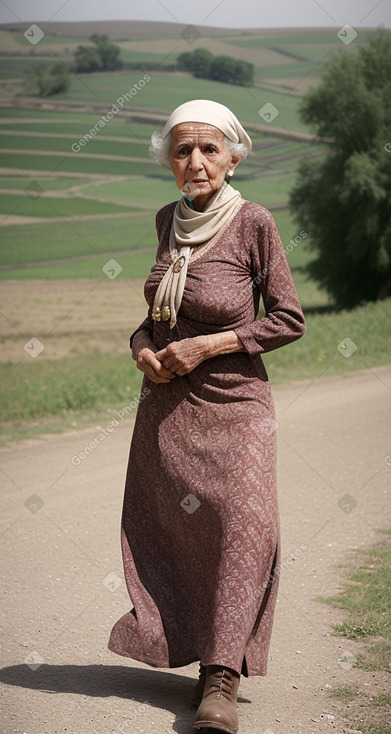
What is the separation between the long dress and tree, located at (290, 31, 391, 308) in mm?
27143

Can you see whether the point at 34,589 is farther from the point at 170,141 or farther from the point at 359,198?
the point at 359,198

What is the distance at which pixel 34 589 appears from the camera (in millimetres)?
5543

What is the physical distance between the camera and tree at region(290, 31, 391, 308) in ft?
→ 100

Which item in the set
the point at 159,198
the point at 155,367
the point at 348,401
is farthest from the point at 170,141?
the point at 159,198

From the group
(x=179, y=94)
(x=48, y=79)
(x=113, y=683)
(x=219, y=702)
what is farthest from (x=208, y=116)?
(x=179, y=94)

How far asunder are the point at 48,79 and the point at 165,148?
38611 mm

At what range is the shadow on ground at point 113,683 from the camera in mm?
3963

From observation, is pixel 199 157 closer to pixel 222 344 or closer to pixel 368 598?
pixel 222 344

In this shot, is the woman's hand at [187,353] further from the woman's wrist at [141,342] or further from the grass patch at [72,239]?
the grass patch at [72,239]

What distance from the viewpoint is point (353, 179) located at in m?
30.4

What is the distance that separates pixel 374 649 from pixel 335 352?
36.4ft

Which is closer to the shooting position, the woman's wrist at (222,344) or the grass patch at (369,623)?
the woman's wrist at (222,344)

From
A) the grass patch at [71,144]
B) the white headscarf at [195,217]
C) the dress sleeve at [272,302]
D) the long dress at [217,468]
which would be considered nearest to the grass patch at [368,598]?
the long dress at [217,468]

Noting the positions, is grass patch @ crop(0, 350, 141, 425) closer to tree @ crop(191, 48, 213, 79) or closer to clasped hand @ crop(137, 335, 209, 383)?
clasped hand @ crop(137, 335, 209, 383)
